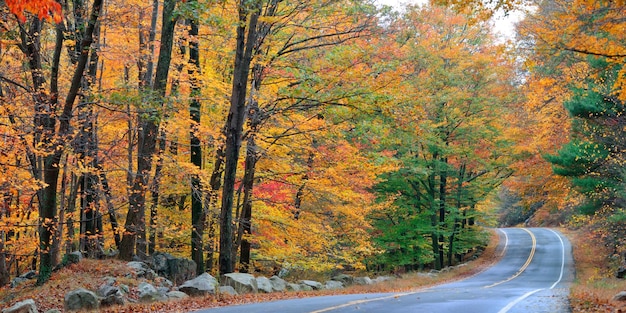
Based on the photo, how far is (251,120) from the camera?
1579cm

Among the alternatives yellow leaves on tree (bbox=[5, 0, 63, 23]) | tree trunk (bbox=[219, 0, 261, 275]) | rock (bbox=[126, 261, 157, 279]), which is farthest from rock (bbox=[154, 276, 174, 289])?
yellow leaves on tree (bbox=[5, 0, 63, 23])

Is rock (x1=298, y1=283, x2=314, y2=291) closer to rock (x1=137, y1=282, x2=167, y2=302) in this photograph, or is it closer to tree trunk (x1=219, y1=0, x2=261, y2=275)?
tree trunk (x1=219, y1=0, x2=261, y2=275)

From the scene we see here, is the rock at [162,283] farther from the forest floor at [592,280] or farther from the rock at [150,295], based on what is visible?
the forest floor at [592,280]

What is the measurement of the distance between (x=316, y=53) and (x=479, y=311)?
955cm

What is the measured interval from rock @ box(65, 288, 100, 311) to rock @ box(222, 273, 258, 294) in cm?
348

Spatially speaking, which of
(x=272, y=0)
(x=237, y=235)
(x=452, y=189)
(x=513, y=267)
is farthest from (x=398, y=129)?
(x=513, y=267)

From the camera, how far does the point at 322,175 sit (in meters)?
17.3

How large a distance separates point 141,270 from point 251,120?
539 centimetres

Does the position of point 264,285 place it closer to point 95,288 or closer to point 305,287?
point 305,287

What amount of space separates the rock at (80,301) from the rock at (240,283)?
3480 mm

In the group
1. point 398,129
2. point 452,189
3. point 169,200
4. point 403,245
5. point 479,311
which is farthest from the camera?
point 452,189

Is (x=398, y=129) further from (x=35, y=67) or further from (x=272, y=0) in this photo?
(x=35, y=67)

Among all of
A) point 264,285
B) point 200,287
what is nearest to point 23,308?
point 200,287

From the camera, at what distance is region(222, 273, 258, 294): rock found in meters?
13.0
